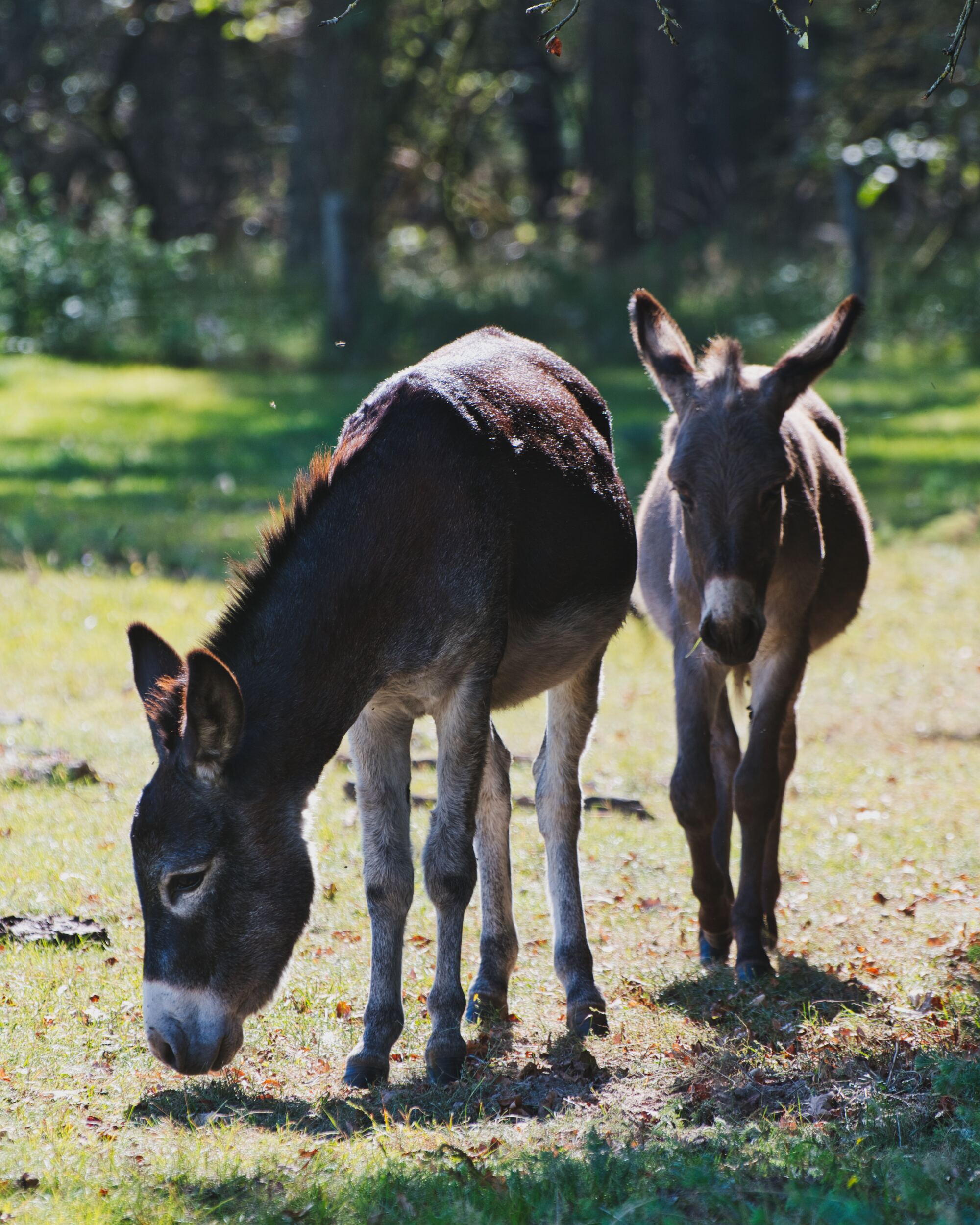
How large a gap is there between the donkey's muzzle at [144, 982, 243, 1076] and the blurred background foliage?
8.37 metres

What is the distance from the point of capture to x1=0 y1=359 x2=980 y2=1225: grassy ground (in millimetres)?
3689

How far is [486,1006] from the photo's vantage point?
17.3 feet

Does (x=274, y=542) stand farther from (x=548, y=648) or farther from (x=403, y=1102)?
(x=403, y=1102)

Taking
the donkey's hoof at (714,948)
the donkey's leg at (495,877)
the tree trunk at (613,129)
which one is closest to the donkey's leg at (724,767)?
the donkey's hoof at (714,948)

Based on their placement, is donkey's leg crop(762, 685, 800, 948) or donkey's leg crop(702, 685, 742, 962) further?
donkey's leg crop(702, 685, 742, 962)

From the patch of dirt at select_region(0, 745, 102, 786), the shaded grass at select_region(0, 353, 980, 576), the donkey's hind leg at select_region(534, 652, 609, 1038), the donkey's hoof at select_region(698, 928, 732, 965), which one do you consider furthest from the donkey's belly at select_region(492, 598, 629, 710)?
the shaded grass at select_region(0, 353, 980, 576)

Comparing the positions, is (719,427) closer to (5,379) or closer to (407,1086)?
(407,1086)

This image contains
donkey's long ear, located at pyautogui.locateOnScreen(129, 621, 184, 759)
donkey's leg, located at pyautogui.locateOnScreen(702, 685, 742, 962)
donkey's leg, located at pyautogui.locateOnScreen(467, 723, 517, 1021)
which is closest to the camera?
donkey's long ear, located at pyautogui.locateOnScreen(129, 621, 184, 759)

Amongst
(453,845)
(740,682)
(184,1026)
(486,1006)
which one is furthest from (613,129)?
(184,1026)

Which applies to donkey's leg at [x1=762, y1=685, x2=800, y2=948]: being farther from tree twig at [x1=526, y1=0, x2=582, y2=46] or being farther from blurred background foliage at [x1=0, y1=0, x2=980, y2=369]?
blurred background foliage at [x1=0, y1=0, x2=980, y2=369]

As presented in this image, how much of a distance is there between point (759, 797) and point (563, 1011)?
113cm

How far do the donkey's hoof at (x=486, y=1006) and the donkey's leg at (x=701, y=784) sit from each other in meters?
0.89

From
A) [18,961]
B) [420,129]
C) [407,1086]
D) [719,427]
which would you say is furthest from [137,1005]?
[420,129]

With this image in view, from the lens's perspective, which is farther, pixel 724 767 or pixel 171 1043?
pixel 724 767
